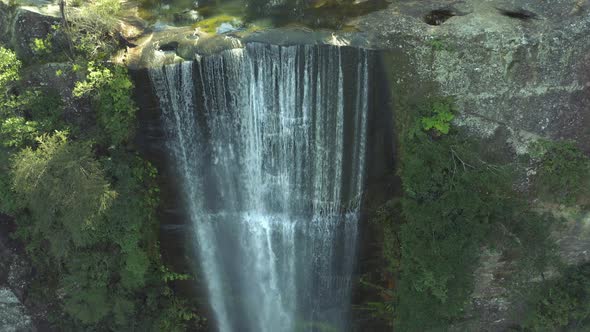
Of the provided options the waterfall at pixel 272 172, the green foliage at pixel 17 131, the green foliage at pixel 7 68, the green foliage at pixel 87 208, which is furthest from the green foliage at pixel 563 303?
the green foliage at pixel 7 68

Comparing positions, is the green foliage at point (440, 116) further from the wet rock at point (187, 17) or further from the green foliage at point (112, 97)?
the green foliage at point (112, 97)

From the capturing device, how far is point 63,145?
9.09m

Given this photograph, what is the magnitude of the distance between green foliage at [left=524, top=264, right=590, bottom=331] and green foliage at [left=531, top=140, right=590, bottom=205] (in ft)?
7.04

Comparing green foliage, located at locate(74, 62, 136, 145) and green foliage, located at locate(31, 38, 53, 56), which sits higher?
green foliage, located at locate(31, 38, 53, 56)

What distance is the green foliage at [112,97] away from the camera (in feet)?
30.3

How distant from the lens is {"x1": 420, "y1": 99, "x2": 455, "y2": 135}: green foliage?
378 inches

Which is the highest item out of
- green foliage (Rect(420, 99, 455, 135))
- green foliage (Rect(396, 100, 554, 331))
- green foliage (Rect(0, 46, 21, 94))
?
green foliage (Rect(0, 46, 21, 94))

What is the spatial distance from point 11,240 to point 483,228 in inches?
393

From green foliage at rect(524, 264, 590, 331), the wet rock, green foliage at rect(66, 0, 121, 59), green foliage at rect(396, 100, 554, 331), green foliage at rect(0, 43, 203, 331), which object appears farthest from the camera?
green foliage at rect(524, 264, 590, 331)

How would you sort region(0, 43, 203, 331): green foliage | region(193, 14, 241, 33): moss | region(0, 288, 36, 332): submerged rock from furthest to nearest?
region(0, 288, 36, 332): submerged rock → region(193, 14, 241, 33): moss → region(0, 43, 203, 331): green foliage

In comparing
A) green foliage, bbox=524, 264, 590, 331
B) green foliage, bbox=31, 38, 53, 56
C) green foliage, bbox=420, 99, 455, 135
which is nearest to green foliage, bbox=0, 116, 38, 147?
green foliage, bbox=31, 38, 53, 56

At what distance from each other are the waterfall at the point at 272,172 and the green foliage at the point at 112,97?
0.61 metres

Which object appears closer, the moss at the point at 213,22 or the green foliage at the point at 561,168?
the green foliage at the point at 561,168

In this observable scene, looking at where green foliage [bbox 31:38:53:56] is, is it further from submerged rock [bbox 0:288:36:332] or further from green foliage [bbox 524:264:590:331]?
green foliage [bbox 524:264:590:331]
